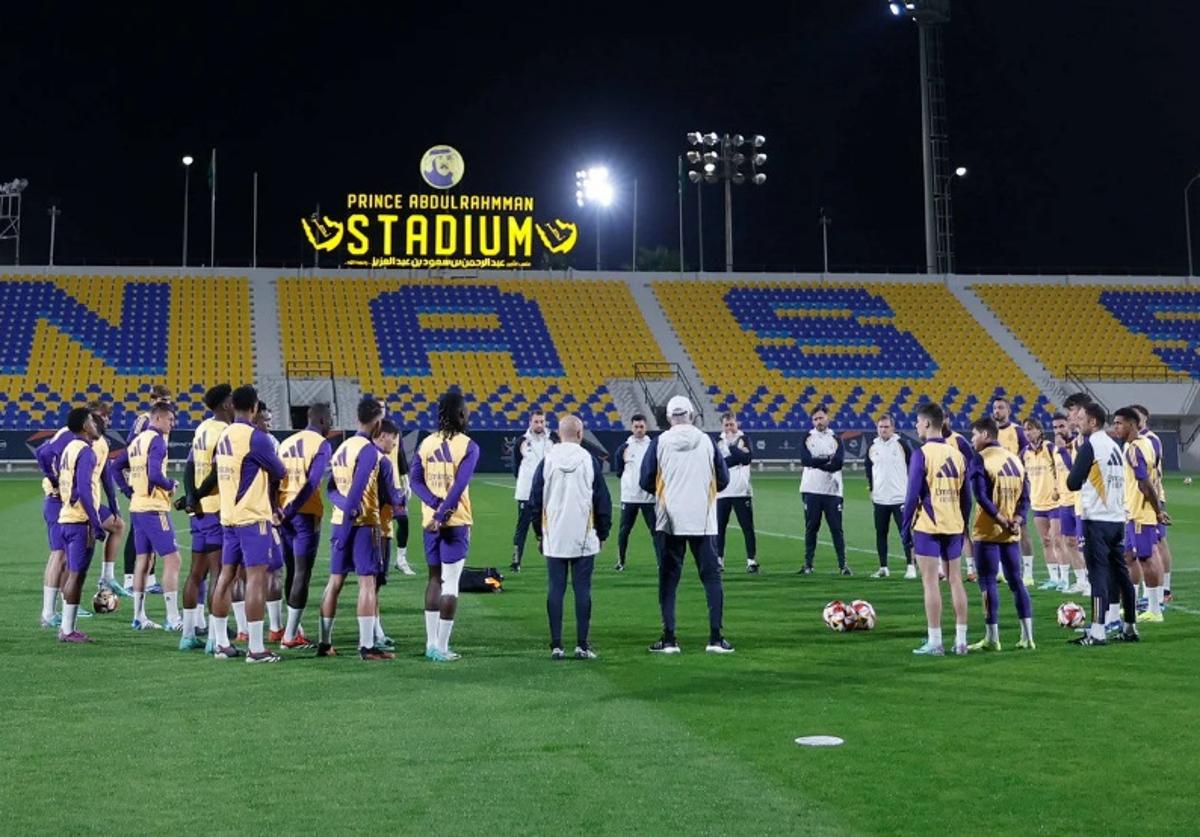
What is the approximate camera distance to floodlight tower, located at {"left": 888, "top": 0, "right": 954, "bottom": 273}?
176ft

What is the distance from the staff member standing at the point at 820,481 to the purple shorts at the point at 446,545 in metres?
8.12

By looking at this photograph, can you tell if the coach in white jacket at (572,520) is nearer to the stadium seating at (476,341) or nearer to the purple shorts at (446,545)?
the purple shorts at (446,545)

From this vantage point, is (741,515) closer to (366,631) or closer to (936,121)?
(366,631)

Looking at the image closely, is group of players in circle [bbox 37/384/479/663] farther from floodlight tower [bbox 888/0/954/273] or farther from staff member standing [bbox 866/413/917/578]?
floodlight tower [bbox 888/0/954/273]

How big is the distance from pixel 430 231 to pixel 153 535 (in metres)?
45.0

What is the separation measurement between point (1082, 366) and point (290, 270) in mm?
34318

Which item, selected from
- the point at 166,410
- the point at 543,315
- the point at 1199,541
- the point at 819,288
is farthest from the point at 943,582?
the point at 819,288

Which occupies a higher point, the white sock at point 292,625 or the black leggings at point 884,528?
the black leggings at point 884,528

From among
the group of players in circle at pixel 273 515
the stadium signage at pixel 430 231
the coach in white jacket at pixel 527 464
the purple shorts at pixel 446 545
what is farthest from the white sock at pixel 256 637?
the stadium signage at pixel 430 231

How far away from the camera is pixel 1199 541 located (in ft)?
74.3

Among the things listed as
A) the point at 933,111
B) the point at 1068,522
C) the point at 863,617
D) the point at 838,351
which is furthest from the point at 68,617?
the point at 933,111

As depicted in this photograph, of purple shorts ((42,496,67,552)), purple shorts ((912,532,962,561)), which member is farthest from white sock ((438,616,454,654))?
purple shorts ((912,532,962,561))

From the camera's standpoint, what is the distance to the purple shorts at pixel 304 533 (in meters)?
11.8

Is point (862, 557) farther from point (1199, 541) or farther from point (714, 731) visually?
point (714, 731)
